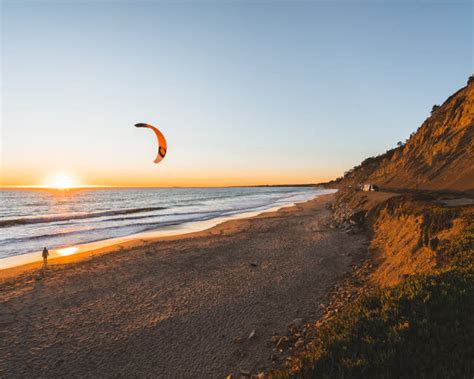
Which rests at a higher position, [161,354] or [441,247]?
[441,247]

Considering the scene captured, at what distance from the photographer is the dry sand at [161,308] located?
23.0ft

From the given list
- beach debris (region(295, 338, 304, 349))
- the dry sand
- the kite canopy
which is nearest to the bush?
beach debris (region(295, 338, 304, 349))

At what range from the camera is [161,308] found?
→ 9859 millimetres

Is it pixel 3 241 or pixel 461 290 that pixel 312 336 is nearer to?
pixel 461 290

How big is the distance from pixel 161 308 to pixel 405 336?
7891 mm

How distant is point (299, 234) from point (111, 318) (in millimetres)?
16255

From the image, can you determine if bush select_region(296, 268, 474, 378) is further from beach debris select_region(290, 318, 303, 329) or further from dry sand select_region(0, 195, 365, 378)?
dry sand select_region(0, 195, 365, 378)

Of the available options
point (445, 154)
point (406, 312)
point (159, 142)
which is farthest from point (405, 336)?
point (445, 154)

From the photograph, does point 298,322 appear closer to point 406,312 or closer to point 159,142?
point 406,312

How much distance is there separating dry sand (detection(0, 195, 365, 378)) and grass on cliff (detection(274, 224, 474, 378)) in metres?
2.46

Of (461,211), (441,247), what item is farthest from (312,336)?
(461,211)

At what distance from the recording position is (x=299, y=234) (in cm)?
2236

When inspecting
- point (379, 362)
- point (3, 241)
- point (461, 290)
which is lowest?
point (3, 241)

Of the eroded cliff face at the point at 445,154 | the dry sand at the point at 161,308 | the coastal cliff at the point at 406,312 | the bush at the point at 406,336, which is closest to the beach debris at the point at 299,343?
the coastal cliff at the point at 406,312
